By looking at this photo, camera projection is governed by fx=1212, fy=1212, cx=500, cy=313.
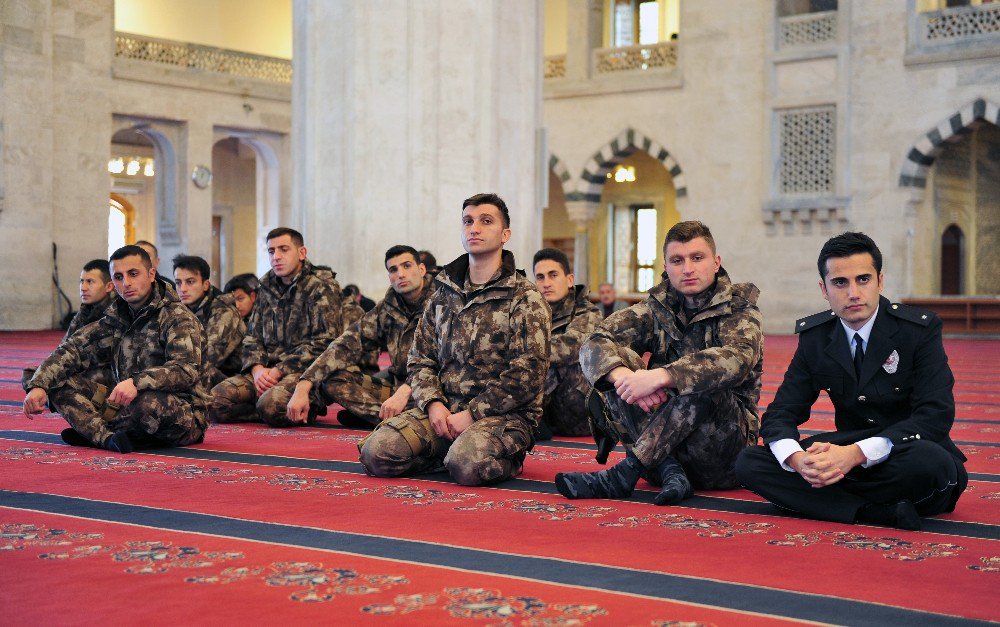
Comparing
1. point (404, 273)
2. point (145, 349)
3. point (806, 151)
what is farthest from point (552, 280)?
point (806, 151)

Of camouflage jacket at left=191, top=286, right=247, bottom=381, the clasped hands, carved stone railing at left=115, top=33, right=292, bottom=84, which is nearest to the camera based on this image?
the clasped hands

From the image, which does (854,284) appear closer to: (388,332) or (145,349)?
(388,332)

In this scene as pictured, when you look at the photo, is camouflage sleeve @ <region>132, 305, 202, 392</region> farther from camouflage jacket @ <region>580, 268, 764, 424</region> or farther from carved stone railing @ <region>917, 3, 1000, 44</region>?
carved stone railing @ <region>917, 3, 1000, 44</region>

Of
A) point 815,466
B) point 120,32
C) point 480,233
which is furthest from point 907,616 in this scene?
point 120,32

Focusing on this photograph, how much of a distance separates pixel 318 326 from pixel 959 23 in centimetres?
1068

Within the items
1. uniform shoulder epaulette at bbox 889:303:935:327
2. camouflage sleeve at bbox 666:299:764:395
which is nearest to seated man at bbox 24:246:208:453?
camouflage sleeve at bbox 666:299:764:395

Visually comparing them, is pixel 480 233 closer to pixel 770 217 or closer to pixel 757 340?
pixel 757 340

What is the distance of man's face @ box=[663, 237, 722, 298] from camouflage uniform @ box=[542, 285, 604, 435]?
152 centimetres

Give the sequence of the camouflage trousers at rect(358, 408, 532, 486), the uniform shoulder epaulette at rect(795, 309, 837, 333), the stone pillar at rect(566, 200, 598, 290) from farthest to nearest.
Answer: the stone pillar at rect(566, 200, 598, 290), the camouflage trousers at rect(358, 408, 532, 486), the uniform shoulder epaulette at rect(795, 309, 837, 333)

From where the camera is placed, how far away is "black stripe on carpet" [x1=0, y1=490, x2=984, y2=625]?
2191 mm

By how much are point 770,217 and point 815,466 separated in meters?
12.5

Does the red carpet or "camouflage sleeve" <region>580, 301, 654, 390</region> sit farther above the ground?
"camouflage sleeve" <region>580, 301, 654, 390</region>

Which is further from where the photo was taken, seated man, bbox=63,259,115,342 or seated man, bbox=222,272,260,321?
seated man, bbox=222,272,260,321

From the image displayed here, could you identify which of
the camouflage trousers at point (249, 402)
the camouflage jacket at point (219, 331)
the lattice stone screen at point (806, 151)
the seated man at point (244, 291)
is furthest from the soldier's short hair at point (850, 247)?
the lattice stone screen at point (806, 151)
